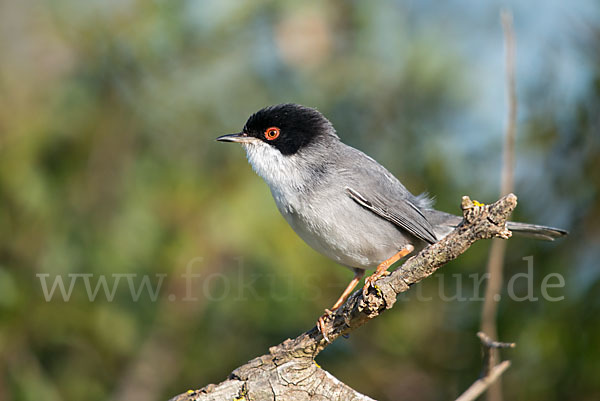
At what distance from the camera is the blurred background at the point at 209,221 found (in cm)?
488

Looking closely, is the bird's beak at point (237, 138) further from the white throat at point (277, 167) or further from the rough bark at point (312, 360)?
the rough bark at point (312, 360)

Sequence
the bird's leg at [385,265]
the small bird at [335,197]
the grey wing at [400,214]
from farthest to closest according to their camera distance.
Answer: the grey wing at [400,214] → the small bird at [335,197] → the bird's leg at [385,265]

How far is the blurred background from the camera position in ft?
16.0

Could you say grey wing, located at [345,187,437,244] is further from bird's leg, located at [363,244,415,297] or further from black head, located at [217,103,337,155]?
black head, located at [217,103,337,155]

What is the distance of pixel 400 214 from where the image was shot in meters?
4.05

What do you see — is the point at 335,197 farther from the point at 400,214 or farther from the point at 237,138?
the point at 237,138

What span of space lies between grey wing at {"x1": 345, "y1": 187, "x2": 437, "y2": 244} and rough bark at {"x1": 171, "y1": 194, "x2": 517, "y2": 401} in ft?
3.08

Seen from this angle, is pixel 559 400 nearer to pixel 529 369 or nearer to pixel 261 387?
pixel 529 369

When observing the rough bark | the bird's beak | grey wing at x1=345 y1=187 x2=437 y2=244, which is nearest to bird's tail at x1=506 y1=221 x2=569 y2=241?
grey wing at x1=345 y1=187 x2=437 y2=244

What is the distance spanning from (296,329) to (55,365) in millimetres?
2075

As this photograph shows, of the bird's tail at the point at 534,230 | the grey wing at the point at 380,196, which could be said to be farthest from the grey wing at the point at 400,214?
the bird's tail at the point at 534,230

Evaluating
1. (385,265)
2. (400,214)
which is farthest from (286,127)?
(385,265)

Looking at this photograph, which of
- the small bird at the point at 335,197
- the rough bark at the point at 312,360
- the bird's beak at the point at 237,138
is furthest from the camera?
the bird's beak at the point at 237,138

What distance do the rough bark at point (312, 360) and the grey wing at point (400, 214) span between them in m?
0.94
